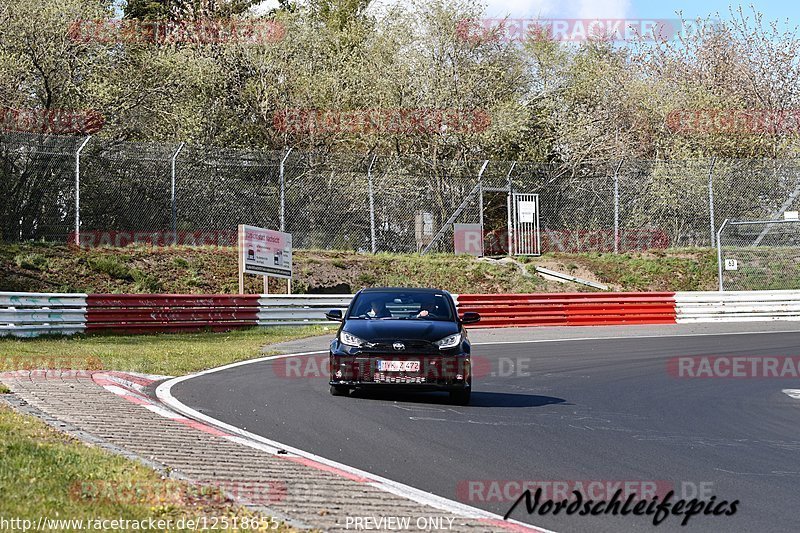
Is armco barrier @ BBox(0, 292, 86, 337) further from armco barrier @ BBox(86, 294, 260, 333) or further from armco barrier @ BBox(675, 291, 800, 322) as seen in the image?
armco barrier @ BBox(675, 291, 800, 322)

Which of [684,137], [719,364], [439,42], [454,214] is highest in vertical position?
[439,42]

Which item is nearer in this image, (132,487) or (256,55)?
(132,487)

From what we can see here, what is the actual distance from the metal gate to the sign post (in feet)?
31.4

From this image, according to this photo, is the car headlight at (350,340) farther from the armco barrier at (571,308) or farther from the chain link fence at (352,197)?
the chain link fence at (352,197)

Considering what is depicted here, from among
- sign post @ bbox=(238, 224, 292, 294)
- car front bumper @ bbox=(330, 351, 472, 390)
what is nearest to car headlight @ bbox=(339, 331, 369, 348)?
car front bumper @ bbox=(330, 351, 472, 390)

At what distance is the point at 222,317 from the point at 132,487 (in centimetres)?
1925

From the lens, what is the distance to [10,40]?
3475 centimetres

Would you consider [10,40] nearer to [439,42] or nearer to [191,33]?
[191,33]

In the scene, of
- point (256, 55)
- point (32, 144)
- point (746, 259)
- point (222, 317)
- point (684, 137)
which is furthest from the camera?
point (684, 137)

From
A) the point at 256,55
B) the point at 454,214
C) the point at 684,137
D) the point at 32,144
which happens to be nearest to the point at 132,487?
the point at 32,144

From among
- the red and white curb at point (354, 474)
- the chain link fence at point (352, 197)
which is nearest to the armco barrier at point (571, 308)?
the chain link fence at point (352, 197)

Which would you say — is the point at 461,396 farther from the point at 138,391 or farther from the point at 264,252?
the point at 264,252

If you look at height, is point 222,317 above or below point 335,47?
below

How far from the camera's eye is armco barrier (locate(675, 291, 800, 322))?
3084 centimetres
